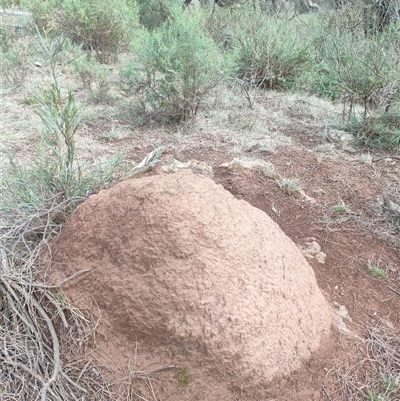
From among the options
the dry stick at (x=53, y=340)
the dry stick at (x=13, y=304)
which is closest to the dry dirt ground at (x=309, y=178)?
the dry stick at (x=53, y=340)

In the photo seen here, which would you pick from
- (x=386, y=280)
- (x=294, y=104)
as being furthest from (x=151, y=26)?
(x=386, y=280)

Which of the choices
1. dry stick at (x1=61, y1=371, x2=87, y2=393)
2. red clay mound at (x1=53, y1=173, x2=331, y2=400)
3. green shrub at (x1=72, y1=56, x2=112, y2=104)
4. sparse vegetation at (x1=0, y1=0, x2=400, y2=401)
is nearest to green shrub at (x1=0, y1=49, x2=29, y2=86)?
sparse vegetation at (x1=0, y1=0, x2=400, y2=401)

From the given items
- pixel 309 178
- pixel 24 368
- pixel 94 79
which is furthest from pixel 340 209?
pixel 94 79

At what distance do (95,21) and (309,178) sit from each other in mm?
5026

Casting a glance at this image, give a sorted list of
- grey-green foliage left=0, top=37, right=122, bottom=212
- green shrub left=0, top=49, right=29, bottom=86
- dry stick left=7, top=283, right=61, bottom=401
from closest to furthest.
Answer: dry stick left=7, top=283, right=61, bottom=401, grey-green foliage left=0, top=37, right=122, bottom=212, green shrub left=0, top=49, right=29, bottom=86

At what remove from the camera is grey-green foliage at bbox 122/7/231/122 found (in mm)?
4238

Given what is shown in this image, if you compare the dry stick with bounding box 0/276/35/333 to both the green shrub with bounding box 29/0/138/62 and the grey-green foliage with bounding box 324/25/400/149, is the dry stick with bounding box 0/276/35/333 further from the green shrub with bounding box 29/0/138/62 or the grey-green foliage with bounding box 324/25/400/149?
the green shrub with bounding box 29/0/138/62

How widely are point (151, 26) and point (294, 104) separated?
481 centimetres

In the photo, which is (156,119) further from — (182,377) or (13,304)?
(182,377)

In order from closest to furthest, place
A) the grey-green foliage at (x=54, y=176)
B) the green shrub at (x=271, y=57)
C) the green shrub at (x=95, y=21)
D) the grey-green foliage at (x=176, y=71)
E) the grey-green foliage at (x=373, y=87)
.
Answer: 1. the grey-green foliage at (x=54, y=176)
2. the grey-green foliage at (x=373, y=87)
3. the grey-green foliage at (x=176, y=71)
4. the green shrub at (x=271, y=57)
5. the green shrub at (x=95, y=21)

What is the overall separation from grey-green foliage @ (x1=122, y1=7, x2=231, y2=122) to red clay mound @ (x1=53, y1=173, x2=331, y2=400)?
263 centimetres

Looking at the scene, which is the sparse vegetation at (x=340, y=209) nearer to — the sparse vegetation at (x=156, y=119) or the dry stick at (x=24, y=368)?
the sparse vegetation at (x=156, y=119)

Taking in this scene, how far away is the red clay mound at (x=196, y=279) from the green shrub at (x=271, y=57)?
4.11 m

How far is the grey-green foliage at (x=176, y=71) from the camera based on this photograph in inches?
167
